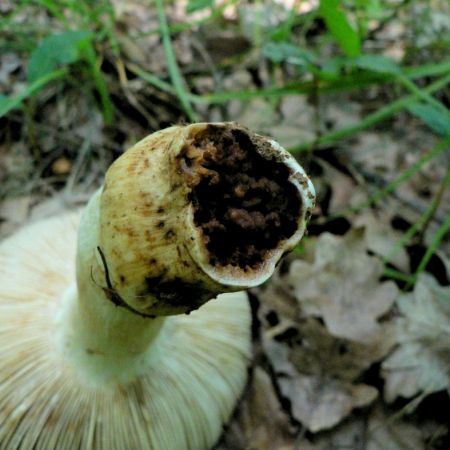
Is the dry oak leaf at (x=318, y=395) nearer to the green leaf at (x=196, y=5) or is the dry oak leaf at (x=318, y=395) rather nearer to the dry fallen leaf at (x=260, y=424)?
the dry fallen leaf at (x=260, y=424)

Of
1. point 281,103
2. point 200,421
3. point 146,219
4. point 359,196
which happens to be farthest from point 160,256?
point 281,103

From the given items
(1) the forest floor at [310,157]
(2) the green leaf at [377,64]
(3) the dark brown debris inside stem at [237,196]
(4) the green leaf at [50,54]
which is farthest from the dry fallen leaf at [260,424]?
(4) the green leaf at [50,54]

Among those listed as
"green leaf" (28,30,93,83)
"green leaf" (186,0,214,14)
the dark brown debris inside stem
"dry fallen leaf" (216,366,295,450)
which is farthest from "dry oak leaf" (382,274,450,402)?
"green leaf" (28,30,93,83)

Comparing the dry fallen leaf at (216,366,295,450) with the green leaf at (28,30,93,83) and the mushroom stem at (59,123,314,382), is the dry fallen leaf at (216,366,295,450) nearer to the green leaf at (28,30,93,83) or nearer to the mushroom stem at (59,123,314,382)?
the mushroom stem at (59,123,314,382)

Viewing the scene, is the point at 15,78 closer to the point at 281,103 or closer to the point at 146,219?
the point at 281,103

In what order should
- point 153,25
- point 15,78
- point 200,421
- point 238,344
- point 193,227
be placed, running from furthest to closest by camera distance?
point 153,25 → point 15,78 → point 238,344 → point 200,421 → point 193,227

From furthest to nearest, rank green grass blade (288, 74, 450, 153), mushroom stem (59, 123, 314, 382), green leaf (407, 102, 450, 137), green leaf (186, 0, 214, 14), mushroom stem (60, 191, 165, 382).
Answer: green grass blade (288, 74, 450, 153), green leaf (186, 0, 214, 14), green leaf (407, 102, 450, 137), mushroom stem (60, 191, 165, 382), mushroom stem (59, 123, 314, 382)

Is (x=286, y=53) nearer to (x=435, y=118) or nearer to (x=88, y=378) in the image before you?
(x=435, y=118)

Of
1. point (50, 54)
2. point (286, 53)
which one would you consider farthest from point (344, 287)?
point (50, 54)
